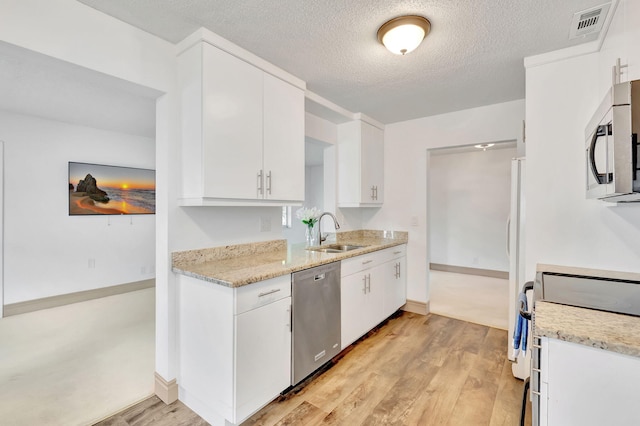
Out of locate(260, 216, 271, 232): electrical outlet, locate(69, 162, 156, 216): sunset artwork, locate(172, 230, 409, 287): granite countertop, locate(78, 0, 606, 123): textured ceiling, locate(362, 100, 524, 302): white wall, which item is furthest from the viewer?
locate(69, 162, 156, 216): sunset artwork

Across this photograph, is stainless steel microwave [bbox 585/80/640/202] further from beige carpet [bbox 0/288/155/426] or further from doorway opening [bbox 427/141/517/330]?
doorway opening [bbox 427/141/517/330]

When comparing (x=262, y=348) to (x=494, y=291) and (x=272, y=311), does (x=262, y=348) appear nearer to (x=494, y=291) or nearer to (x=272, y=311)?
(x=272, y=311)

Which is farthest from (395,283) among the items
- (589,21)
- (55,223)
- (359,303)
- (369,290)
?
(55,223)

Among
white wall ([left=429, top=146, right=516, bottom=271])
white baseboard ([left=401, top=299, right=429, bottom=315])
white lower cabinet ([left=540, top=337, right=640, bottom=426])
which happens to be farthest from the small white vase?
A: white wall ([left=429, top=146, right=516, bottom=271])

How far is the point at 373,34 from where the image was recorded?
190cm

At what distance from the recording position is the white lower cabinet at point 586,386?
0.83m

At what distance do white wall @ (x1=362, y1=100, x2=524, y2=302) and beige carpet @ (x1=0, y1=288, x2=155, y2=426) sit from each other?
2928 millimetres

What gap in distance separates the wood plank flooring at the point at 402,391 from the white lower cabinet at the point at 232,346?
167mm

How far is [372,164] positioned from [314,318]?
7.01ft

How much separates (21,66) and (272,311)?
2.65 metres

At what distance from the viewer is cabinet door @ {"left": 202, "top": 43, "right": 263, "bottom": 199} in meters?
1.88

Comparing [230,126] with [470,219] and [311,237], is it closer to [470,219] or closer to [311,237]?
[311,237]

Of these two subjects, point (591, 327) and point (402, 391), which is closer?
point (591, 327)

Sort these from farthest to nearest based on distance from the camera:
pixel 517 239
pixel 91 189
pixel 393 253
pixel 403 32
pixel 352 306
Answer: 1. pixel 91 189
2. pixel 393 253
3. pixel 352 306
4. pixel 517 239
5. pixel 403 32
